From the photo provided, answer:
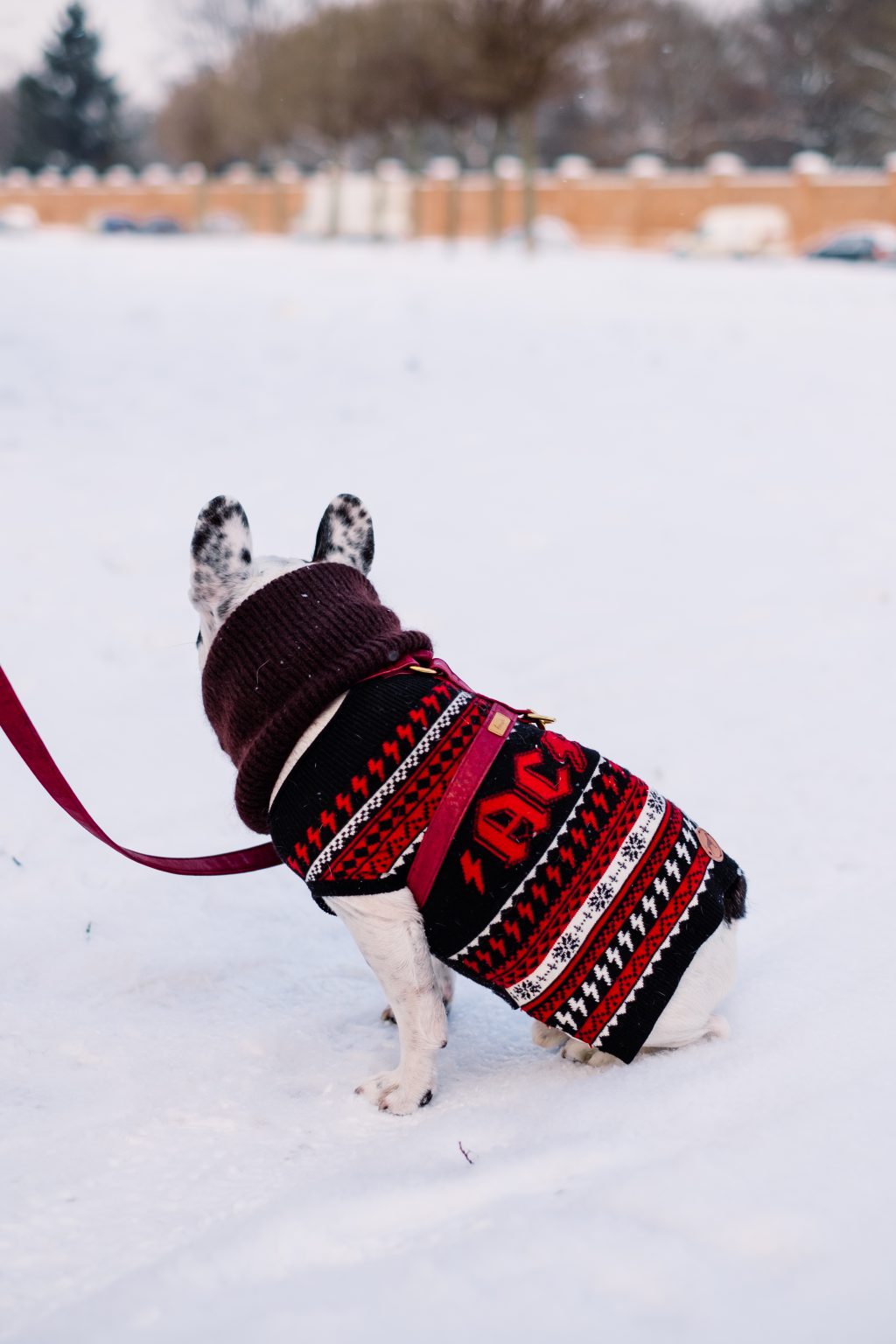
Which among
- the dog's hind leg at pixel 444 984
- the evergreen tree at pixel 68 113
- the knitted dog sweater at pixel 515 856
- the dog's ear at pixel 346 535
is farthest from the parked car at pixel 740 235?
the knitted dog sweater at pixel 515 856

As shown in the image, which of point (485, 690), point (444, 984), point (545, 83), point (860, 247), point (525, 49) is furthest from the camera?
point (860, 247)

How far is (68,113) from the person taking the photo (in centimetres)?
3634

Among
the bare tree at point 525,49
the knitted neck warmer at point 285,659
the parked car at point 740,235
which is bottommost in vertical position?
the knitted neck warmer at point 285,659

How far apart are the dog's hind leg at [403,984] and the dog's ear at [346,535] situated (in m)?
0.81

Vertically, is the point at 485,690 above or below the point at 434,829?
below

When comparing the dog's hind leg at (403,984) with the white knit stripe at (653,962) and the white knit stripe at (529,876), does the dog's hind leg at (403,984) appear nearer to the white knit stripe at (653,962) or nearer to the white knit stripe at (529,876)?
the white knit stripe at (529,876)

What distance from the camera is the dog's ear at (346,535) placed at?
112 inches

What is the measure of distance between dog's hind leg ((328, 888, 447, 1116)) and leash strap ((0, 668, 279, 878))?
0.43 metres

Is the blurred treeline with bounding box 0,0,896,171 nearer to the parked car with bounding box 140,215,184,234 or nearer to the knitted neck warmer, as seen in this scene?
the parked car with bounding box 140,215,184,234

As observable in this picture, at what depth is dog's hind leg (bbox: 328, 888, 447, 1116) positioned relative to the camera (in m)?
2.56

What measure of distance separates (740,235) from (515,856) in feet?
89.9

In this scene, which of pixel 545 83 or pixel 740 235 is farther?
pixel 740 235

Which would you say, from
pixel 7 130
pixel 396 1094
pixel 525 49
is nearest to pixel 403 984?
pixel 396 1094

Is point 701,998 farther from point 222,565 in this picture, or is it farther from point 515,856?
point 222,565
